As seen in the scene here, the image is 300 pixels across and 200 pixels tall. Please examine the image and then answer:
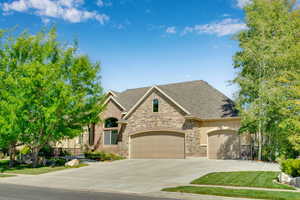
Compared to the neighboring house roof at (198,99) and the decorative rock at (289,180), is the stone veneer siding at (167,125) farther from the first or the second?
the decorative rock at (289,180)

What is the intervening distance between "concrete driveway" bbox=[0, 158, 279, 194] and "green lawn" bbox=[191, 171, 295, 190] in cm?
105

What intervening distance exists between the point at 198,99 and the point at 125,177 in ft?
47.4

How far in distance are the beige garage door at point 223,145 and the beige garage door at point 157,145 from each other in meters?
2.54

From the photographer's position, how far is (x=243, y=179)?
1617 cm

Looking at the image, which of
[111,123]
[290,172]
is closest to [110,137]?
[111,123]

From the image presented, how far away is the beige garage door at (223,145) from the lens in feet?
87.9

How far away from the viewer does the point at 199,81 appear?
112 feet

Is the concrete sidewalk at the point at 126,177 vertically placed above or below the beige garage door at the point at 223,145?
below

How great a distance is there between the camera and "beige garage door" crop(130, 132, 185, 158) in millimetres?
28328

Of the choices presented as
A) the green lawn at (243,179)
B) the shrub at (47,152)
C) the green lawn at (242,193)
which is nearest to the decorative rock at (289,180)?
the green lawn at (243,179)

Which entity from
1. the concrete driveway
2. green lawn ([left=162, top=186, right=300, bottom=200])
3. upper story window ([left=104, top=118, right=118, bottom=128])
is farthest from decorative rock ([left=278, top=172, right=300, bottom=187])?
upper story window ([left=104, top=118, right=118, bottom=128])

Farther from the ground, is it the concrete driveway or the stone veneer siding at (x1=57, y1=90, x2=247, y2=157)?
the stone veneer siding at (x1=57, y1=90, x2=247, y2=157)

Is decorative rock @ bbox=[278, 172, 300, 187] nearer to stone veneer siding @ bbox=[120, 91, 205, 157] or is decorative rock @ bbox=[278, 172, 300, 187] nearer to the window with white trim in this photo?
stone veneer siding @ bbox=[120, 91, 205, 157]

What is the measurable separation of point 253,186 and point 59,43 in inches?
742
